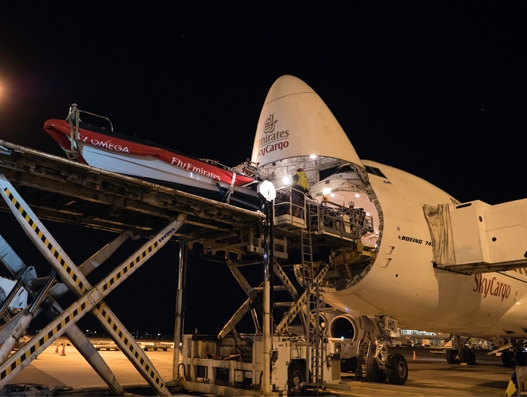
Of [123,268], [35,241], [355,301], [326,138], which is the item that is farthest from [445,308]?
[35,241]

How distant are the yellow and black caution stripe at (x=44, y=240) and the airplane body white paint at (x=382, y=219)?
6.39 m

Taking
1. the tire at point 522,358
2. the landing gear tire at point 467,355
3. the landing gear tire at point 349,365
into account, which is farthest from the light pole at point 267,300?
the landing gear tire at point 467,355

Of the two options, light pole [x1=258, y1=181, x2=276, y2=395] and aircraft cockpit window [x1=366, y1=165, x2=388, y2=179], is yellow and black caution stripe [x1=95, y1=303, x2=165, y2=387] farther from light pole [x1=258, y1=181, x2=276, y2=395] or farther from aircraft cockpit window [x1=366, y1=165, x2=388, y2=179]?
aircraft cockpit window [x1=366, y1=165, x2=388, y2=179]

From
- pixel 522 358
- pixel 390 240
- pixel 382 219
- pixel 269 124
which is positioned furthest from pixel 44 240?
pixel 522 358

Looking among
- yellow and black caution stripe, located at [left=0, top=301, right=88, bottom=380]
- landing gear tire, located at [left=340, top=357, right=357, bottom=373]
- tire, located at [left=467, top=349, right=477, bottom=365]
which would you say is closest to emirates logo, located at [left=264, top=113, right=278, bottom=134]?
yellow and black caution stripe, located at [left=0, top=301, right=88, bottom=380]

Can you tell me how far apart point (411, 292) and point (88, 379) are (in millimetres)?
9216

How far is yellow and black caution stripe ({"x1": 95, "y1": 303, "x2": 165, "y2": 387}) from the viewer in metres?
8.01

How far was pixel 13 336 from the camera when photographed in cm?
711

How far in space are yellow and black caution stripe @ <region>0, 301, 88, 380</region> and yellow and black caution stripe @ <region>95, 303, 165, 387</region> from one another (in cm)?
43

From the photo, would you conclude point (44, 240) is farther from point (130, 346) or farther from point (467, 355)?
point (467, 355)

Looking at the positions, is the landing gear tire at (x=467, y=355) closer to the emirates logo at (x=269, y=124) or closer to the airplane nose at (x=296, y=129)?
the airplane nose at (x=296, y=129)

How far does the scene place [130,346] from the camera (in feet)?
27.3

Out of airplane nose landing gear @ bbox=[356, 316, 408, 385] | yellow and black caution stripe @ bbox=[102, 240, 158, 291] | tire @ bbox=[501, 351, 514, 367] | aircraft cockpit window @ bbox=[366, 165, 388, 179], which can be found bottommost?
tire @ bbox=[501, 351, 514, 367]

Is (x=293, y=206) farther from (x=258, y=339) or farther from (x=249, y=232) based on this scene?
(x=258, y=339)
